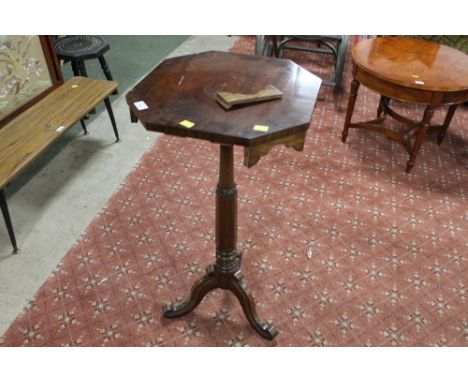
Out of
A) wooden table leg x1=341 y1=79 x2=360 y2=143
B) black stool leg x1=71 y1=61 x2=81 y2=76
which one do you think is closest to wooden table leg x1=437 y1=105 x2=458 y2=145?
wooden table leg x1=341 y1=79 x2=360 y2=143

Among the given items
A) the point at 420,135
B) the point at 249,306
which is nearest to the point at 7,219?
the point at 249,306

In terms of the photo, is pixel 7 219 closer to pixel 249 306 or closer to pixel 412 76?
pixel 249 306

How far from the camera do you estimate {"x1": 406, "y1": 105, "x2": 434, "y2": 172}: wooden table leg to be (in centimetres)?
240

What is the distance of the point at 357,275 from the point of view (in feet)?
6.59

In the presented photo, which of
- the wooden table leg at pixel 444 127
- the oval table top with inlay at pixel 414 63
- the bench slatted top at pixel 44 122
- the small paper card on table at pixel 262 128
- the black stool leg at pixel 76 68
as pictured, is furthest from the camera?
the black stool leg at pixel 76 68

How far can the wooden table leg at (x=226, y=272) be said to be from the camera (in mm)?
1486

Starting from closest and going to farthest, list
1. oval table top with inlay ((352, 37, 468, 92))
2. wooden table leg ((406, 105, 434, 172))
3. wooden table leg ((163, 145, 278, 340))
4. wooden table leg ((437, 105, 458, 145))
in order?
wooden table leg ((163, 145, 278, 340)) → oval table top with inlay ((352, 37, 468, 92)) → wooden table leg ((406, 105, 434, 172)) → wooden table leg ((437, 105, 458, 145))

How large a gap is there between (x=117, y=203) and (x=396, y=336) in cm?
169

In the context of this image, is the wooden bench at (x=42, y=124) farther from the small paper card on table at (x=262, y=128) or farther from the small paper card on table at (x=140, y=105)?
the small paper card on table at (x=262, y=128)

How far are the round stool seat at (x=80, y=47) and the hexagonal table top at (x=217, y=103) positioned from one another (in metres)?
1.73

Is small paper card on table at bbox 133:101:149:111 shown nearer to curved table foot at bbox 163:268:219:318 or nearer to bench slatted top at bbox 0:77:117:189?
curved table foot at bbox 163:268:219:318

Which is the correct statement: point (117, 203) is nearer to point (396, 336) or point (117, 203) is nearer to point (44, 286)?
point (44, 286)

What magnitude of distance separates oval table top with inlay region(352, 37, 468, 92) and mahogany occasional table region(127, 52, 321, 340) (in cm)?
110

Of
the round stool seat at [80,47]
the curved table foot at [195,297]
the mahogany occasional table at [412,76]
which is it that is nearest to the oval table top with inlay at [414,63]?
the mahogany occasional table at [412,76]
